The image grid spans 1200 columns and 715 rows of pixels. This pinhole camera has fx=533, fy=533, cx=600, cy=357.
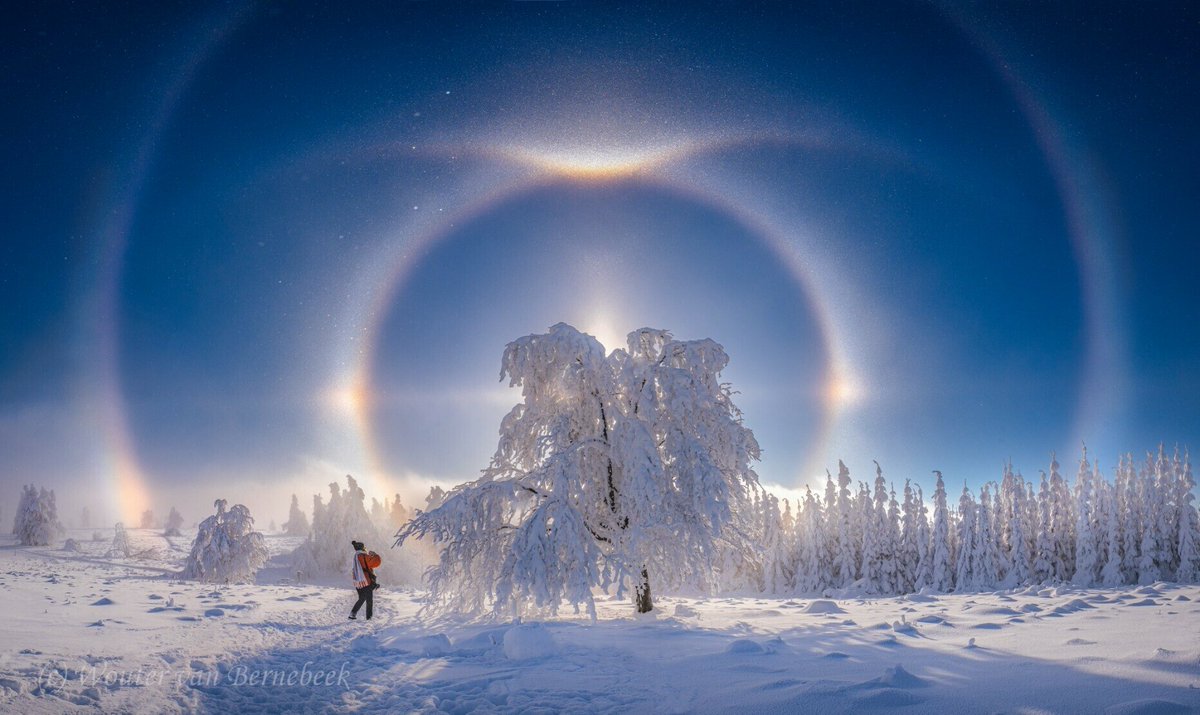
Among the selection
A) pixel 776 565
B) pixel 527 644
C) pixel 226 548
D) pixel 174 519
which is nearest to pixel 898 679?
pixel 527 644

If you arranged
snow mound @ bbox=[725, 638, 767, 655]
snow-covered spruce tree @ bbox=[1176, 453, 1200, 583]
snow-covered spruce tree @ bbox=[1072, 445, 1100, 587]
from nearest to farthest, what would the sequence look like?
snow mound @ bbox=[725, 638, 767, 655]
snow-covered spruce tree @ bbox=[1176, 453, 1200, 583]
snow-covered spruce tree @ bbox=[1072, 445, 1100, 587]

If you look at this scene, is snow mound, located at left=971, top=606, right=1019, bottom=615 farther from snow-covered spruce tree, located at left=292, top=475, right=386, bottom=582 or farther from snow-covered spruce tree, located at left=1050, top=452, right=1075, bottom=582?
snow-covered spruce tree, located at left=292, top=475, right=386, bottom=582

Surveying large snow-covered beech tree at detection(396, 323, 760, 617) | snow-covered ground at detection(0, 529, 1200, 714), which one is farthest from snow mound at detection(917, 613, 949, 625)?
large snow-covered beech tree at detection(396, 323, 760, 617)

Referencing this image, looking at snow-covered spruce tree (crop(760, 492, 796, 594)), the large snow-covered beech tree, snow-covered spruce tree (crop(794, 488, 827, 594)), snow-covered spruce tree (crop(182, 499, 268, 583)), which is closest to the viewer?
the large snow-covered beech tree

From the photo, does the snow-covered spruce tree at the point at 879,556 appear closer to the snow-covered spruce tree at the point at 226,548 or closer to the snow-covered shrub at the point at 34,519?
the snow-covered spruce tree at the point at 226,548

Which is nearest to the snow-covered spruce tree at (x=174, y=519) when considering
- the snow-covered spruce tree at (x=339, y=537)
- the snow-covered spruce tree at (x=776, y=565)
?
the snow-covered spruce tree at (x=339, y=537)

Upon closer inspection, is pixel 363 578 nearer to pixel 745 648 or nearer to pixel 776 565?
pixel 745 648

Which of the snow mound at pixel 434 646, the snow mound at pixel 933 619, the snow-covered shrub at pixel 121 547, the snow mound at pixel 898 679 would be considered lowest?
the snow-covered shrub at pixel 121 547
